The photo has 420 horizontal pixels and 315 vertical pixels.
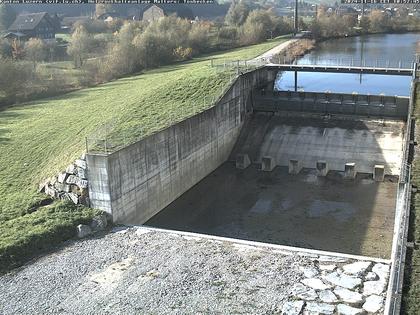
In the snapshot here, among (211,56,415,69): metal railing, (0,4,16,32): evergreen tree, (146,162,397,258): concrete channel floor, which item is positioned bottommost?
(146,162,397,258): concrete channel floor

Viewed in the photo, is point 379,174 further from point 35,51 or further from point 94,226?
point 35,51

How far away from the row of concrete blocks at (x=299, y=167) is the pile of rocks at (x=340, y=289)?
12.7 meters

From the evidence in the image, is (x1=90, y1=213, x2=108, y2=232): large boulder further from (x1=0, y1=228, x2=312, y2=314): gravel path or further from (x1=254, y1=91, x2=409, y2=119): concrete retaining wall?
(x1=254, y1=91, x2=409, y2=119): concrete retaining wall

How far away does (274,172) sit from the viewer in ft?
96.7

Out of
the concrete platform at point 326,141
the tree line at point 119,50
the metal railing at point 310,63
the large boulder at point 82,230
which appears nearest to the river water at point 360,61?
the metal railing at point 310,63

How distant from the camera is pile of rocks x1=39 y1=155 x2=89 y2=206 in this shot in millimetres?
19734

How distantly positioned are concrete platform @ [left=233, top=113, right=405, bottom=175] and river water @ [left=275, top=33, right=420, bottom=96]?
879 cm

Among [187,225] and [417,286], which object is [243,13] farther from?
[417,286]

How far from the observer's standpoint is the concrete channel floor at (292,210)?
21.2 meters

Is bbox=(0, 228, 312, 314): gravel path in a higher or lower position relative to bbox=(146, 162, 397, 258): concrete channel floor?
higher

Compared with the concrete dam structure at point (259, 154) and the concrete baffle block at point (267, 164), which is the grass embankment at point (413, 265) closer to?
the concrete dam structure at point (259, 154)

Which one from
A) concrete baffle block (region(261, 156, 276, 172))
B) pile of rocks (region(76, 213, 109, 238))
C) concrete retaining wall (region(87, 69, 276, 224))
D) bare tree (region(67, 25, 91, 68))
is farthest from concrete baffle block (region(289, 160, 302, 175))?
bare tree (region(67, 25, 91, 68))

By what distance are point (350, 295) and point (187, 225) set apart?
10.5 metres

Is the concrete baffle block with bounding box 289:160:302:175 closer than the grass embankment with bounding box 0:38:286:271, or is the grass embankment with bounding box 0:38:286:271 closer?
the grass embankment with bounding box 0:38:286:271
